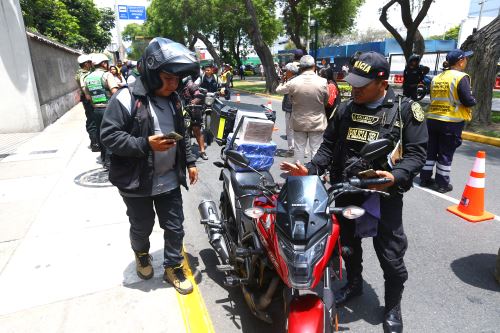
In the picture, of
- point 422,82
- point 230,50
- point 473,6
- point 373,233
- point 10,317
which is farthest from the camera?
point 473,6

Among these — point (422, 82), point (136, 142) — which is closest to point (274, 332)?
point (136, 142)

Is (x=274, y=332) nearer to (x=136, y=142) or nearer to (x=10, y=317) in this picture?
(x=136, y=142)

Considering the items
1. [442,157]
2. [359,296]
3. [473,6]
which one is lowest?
[359,296]

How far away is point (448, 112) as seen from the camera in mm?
5246

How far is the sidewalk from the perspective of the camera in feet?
8.89

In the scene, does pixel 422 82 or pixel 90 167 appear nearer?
pixel 90 167

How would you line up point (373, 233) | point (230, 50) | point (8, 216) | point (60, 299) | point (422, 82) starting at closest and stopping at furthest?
point (373, 233) → point (60, 299) → point (8, 216) → point (422, 82) → point (230, 50)

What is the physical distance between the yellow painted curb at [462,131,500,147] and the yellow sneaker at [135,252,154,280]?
8074mm

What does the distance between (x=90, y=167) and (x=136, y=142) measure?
461cm

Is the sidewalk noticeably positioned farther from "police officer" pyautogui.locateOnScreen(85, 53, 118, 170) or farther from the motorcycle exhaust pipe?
"police officer" pyautogui.locateOnScreen(85, 53, 118, 170)

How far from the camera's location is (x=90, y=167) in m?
6.63

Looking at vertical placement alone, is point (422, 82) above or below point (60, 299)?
above

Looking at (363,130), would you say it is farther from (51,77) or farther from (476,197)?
(51,77)

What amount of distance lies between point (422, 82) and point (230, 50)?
128 ft
